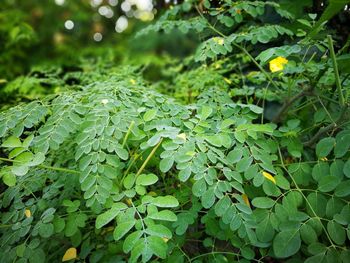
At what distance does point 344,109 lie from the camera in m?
1.20

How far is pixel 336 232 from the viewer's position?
3.43 ft

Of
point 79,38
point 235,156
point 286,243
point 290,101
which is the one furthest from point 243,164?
point 79,38

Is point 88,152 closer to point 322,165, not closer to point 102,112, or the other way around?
point 102,112

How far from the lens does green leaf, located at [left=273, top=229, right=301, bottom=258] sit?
3.42 ft

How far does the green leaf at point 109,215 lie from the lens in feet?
3.38

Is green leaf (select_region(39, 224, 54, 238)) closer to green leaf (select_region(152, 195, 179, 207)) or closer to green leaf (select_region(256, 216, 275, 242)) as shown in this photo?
green leaf (select_region(152, 195, 179, 207))

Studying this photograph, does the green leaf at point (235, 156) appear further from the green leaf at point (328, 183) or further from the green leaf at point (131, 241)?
the green leaf at point (131, 241)

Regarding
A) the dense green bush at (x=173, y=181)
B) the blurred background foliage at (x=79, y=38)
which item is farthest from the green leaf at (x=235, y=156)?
the blurred background foliage at (x=79, y=38)

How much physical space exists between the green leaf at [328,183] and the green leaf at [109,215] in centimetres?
64

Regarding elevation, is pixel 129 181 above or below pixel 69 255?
above

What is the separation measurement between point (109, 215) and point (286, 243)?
1.82ft

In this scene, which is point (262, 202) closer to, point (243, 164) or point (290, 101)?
point (243, 164)

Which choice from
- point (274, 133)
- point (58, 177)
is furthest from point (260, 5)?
point (58, 177)

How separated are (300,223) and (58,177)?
2.94 feet
